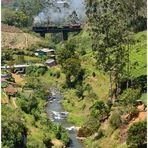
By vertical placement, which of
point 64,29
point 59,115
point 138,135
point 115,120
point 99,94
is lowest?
point 59,115

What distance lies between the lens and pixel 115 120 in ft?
105

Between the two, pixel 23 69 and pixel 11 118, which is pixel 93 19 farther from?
pixel 23 69

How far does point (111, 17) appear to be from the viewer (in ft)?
129

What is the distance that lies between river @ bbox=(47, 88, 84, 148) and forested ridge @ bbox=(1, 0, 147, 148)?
342 millimetres

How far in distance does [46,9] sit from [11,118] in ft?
282

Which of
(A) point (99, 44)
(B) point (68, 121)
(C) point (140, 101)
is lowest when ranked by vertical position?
(B) point (68, 121)

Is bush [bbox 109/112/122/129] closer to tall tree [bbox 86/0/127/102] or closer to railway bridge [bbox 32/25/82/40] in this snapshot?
tall tree [bbox 86/0/127/102]

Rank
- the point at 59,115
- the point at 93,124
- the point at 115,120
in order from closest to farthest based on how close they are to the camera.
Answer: the point at 115,120 < the point at 93,124 < the point at 59,115

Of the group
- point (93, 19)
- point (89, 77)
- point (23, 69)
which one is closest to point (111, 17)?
point (93, 19)

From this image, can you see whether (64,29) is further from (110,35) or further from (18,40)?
(110,35)

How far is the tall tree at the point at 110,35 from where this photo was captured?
39406 millimetres

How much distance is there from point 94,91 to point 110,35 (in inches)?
338

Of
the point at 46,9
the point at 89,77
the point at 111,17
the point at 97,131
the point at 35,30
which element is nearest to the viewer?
the point at 97,131

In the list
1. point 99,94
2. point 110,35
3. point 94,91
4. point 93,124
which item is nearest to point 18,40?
point 94,91
